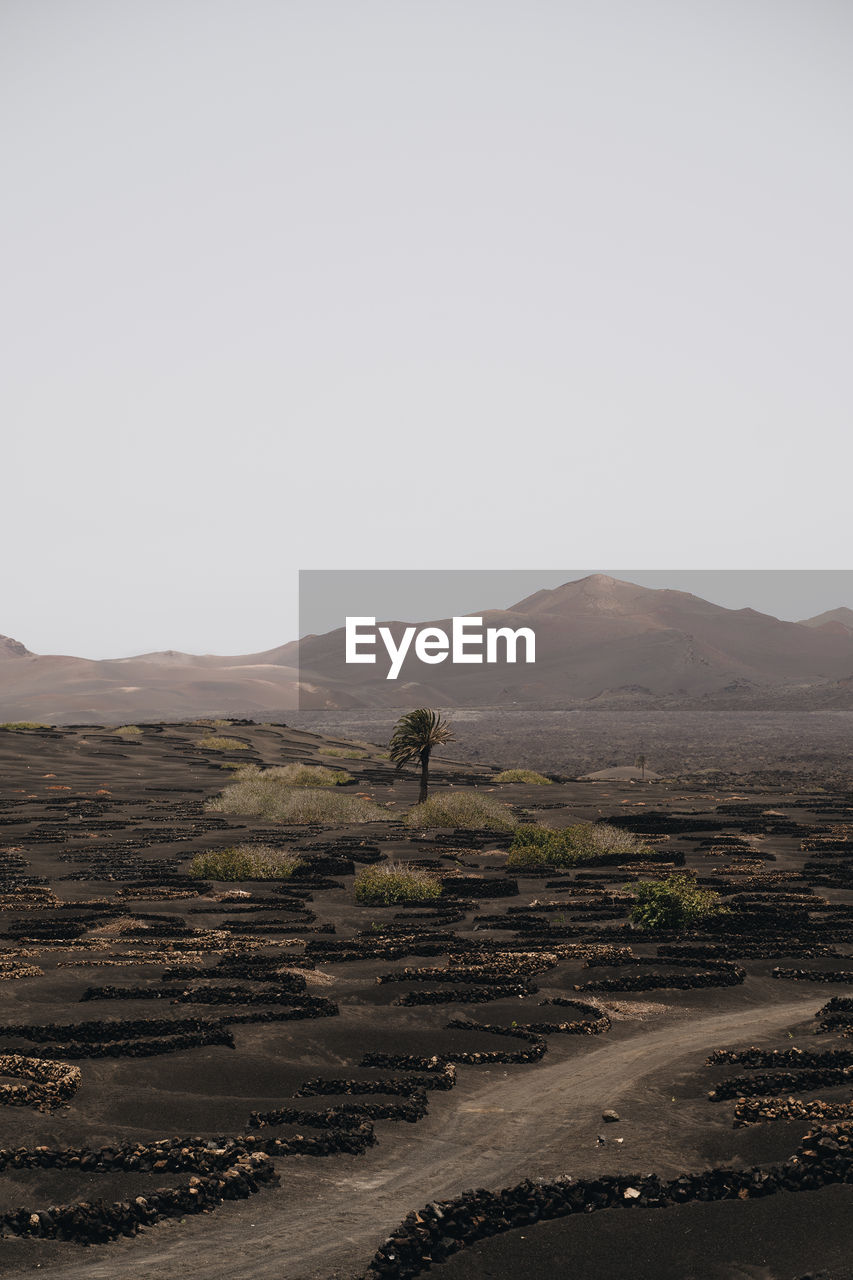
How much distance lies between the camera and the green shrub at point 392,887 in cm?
2856

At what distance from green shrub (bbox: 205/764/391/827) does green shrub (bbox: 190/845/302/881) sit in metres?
14.3

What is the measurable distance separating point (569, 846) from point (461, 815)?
33.9 feet

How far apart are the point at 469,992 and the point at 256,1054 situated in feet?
15.7

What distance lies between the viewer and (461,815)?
4759 cm

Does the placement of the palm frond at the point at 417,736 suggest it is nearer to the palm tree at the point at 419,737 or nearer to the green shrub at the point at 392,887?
the palm tree at the point at 419,737

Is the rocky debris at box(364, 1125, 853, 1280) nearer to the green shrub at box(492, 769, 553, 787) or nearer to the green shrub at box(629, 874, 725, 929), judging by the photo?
the green shrub at box(629, 874, 725, 929)

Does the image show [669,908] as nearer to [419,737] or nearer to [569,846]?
[569,846]

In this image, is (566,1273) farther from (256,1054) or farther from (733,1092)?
(256,1054)

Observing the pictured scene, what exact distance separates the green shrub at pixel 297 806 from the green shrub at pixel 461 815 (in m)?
2.31

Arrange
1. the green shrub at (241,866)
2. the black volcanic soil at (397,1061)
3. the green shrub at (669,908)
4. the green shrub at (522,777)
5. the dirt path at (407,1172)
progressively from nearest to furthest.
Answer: the dirt path at (407,1172) < the black volcanic soil at (397,1061) < the green shrub at (669,908) < the green shrub at (241,866) < the green shrub at (522,777)

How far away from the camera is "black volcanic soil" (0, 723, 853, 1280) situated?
889 centimetres

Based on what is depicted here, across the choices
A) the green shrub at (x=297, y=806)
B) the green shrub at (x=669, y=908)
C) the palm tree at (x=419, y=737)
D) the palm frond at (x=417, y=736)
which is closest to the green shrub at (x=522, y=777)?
the green shrub at (x=297, y=806)

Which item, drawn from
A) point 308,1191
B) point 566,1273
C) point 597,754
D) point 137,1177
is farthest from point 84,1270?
point 597,754

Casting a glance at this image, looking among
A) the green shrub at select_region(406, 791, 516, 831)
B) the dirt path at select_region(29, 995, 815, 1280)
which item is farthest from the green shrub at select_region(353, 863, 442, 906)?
the green shrub at select_region(406, 791, 516, 831)
